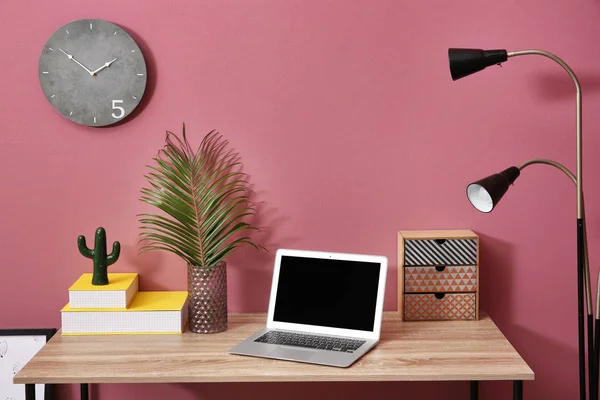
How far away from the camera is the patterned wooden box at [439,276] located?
227 centimetres

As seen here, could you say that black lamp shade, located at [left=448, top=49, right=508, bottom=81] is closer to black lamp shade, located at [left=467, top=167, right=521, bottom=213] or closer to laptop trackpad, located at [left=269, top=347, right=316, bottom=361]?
black lamp shade, located at [left=467, top=167, right=521, bottom=213]

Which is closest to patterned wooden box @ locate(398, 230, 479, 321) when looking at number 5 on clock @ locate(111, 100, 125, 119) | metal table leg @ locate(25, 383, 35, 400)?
number 5 on clock @ locate(111, 100, 125, 119)

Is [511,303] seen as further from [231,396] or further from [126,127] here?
[126,127]

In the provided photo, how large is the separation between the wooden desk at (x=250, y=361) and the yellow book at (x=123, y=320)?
0.08 feet

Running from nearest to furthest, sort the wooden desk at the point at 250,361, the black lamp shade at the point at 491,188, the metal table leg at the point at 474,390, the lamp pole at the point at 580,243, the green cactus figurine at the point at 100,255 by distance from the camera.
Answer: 1. the wooden desk at the point at 250,361
2. the black lamp shade at the point at 491,188
3. the lamp pole at the point at 580,243
4. the green cactus figurine at the point at 100,255
5. the metal table leg at the point at 474,390

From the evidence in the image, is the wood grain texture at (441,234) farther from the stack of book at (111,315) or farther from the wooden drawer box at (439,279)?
the stack of book at (111,315)

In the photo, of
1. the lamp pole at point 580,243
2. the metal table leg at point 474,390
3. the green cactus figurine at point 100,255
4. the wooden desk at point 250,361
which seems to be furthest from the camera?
the metal table leg at point 474,390

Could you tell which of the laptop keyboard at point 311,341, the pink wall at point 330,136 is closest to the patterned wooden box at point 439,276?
the pink wall at point 330,136

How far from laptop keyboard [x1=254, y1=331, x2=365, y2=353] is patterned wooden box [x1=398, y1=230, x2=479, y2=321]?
28cm

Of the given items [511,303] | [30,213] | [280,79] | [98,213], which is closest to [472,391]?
[511,303]

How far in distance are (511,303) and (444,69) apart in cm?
78

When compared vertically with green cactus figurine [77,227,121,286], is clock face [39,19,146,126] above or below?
above

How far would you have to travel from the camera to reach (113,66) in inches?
91.1

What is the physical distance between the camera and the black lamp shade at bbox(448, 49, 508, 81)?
6.86 ft
